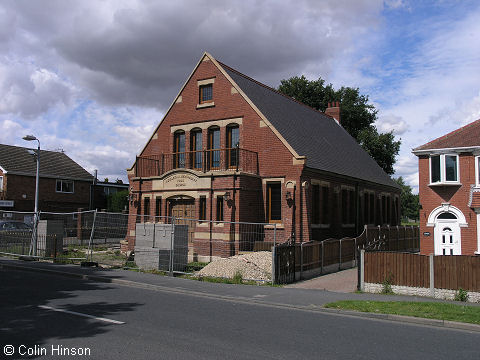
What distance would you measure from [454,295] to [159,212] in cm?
1564

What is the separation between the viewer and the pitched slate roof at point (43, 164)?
42419mm

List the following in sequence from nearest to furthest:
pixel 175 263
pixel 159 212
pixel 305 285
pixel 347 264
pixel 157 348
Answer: pixel 157 348
pixel 305 285
pixel 175 263
pixel 347 264
pixel 159 212

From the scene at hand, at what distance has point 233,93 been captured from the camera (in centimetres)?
2370

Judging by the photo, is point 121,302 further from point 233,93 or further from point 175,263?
point 233,93

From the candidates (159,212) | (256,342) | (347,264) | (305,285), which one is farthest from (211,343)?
(159,212)

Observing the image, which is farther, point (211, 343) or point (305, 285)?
point (305, 285)

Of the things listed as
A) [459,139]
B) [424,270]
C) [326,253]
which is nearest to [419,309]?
[424,270]

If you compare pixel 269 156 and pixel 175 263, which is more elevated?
pixel 269 156

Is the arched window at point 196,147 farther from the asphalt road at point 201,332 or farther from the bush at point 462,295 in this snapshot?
the bush at point 462,295

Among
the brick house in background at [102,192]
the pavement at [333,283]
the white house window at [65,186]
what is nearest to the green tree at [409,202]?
the brick house in background at [102,192]

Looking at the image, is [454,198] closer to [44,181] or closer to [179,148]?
[179,148]

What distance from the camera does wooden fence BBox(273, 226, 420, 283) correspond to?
15.6 meters

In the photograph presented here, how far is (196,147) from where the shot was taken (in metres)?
25.5

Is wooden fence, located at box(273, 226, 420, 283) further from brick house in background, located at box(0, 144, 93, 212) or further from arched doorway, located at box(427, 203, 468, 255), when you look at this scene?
brick house in background, located at box(0, 144, 93, 212)
